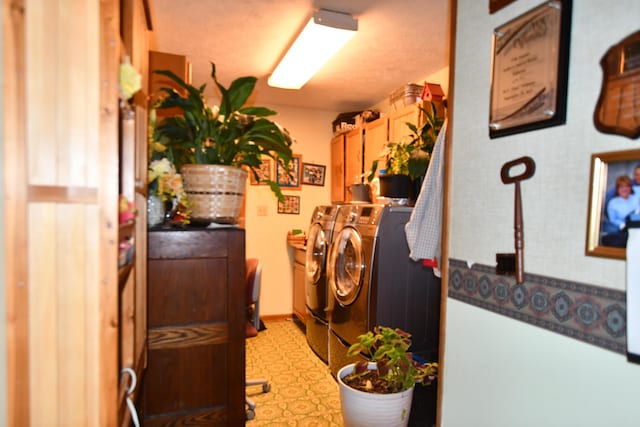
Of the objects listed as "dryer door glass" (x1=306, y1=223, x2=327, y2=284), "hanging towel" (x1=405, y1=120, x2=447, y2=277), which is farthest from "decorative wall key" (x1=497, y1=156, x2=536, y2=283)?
"dryer door glass" (x1=306, y1=223, x2=327, y2=284)

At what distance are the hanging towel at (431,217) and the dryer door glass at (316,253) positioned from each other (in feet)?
4.55

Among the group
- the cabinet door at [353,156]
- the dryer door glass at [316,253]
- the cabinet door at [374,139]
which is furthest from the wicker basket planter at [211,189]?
the cabinet door at [353,156]

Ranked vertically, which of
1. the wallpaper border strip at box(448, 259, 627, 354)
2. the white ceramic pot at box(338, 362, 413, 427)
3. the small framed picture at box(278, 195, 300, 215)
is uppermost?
the small framed picture at box(278, 195, 300, 215)

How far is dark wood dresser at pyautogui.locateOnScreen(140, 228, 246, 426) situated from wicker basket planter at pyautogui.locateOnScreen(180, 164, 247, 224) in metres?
0.08

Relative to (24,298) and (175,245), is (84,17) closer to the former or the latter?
(24,298)

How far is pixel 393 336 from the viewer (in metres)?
1.74

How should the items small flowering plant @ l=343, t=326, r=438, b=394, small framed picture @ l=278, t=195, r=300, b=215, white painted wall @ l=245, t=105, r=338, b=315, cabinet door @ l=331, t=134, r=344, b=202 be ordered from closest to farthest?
1. small flowering plant @ l=343, t=326, r=438, b=394
2. cabinet door @ l=331, t=134, r=344, b=202
3. white painted wall @ l=245, t=105, r=338, b=315
4. small framed picture @ l=278, t=195, r=300, b=215

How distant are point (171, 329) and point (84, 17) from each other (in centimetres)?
97

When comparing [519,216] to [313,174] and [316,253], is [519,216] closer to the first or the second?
[316,253]

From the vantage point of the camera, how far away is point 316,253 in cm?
310

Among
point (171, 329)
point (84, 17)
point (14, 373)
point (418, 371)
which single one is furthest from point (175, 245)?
point (418, 371)

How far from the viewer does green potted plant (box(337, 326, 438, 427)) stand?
1605 millimetres

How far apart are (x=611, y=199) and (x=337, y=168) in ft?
10.7

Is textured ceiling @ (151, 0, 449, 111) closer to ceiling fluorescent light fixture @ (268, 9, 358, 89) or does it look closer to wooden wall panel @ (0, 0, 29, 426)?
ceiling fluorescent light fixture @ (268, 9, 358, 89)
